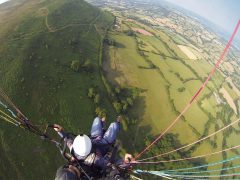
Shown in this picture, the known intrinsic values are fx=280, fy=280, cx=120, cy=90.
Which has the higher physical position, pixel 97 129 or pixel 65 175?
pixel 65 175

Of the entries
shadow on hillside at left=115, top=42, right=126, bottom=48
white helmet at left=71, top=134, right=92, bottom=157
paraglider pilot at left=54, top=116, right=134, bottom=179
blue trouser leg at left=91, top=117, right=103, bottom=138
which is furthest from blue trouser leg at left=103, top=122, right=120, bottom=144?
shadow on hillside at left=115, top=42, right=126, bottom=48

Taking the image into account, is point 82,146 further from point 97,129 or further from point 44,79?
point 44,79

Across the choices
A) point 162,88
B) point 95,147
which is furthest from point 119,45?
point 95,147

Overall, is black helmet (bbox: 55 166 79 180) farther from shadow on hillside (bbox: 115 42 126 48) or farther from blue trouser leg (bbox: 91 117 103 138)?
shadow on hillside (bbox: 115 42 126 48)

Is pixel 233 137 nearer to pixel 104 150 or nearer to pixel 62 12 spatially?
pixel 62 12

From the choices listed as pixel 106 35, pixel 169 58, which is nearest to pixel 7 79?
pixel 106 35
